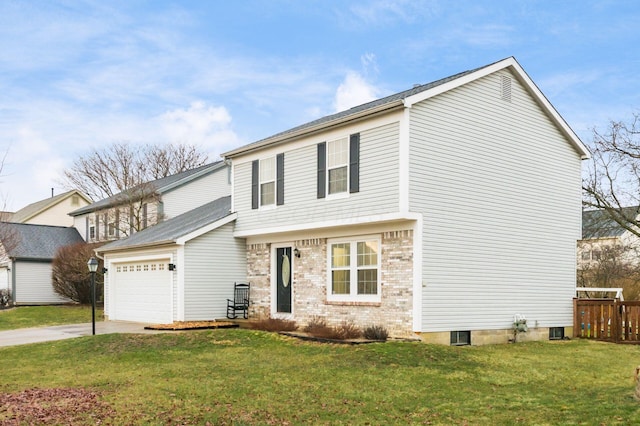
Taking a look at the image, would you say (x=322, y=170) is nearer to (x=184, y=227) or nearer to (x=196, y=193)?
(x=184, y=227)

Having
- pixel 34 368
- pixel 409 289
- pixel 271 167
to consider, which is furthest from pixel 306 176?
pixel 34 368

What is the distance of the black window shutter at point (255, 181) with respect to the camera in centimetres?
1955

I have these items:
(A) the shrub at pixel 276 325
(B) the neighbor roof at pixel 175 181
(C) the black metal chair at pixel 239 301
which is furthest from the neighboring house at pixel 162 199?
(A) the shrub at pixel 276 325

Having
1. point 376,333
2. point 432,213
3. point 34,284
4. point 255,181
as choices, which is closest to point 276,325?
point 376,333

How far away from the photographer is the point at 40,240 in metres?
36.9

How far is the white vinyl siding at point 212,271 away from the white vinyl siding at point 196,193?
502 inches

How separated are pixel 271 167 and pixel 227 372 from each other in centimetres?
864

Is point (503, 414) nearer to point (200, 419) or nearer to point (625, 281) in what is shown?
point (200, 419)

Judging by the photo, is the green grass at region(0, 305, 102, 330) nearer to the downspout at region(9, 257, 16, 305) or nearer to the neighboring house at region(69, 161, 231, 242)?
the downspout at region(9, 257, 16, 305)

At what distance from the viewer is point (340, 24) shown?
16.3 m

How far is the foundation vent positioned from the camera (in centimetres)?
1681

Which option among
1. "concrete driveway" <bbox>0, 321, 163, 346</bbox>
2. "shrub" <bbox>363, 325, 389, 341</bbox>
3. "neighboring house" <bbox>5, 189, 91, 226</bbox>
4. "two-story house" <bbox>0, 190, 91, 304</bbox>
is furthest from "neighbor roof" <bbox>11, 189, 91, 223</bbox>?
"shrub" <bbox>363, 325, 389, 341</bbox>

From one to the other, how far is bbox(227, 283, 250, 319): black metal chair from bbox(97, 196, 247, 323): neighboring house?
174 millimetres

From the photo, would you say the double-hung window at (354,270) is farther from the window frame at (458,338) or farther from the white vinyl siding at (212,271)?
the white vinyl siding at (212,271)
